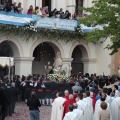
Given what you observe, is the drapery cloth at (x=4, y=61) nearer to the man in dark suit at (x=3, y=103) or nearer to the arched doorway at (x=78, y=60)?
the man in dark suit at (x=3, y=103)

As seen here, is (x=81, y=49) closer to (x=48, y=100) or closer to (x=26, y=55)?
(x=26, y=55)

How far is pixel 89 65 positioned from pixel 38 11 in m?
7.36

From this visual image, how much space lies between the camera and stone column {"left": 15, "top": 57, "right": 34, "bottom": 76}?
29.9m

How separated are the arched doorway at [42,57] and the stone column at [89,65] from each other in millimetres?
2733

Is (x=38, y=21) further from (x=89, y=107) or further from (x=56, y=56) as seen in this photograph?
(x=89, y=107)

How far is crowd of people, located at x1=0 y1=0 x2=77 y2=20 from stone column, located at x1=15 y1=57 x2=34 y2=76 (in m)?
3.35

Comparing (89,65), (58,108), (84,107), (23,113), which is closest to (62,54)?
(89,65)

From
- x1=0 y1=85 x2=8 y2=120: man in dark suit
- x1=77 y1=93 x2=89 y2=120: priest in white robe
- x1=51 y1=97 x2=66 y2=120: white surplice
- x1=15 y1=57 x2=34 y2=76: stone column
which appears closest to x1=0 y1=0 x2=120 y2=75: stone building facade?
x1=15 y1=57 x2=34 y2=76: stone column

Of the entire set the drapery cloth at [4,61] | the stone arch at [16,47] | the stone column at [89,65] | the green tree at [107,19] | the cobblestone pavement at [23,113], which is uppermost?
the green tree at [107,19]

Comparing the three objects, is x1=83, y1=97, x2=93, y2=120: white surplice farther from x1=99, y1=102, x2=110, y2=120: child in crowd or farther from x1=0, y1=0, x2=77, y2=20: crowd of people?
x1=0, y1=0, x2=77, y2=20: crowd of people

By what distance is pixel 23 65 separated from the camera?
30.0 metres

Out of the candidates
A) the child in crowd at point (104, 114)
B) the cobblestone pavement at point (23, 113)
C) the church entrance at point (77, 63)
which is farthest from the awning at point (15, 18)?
the child in crowd at point (104, 114)

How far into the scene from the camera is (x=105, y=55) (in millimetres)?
35219

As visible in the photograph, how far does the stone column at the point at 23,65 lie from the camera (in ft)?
98.0
